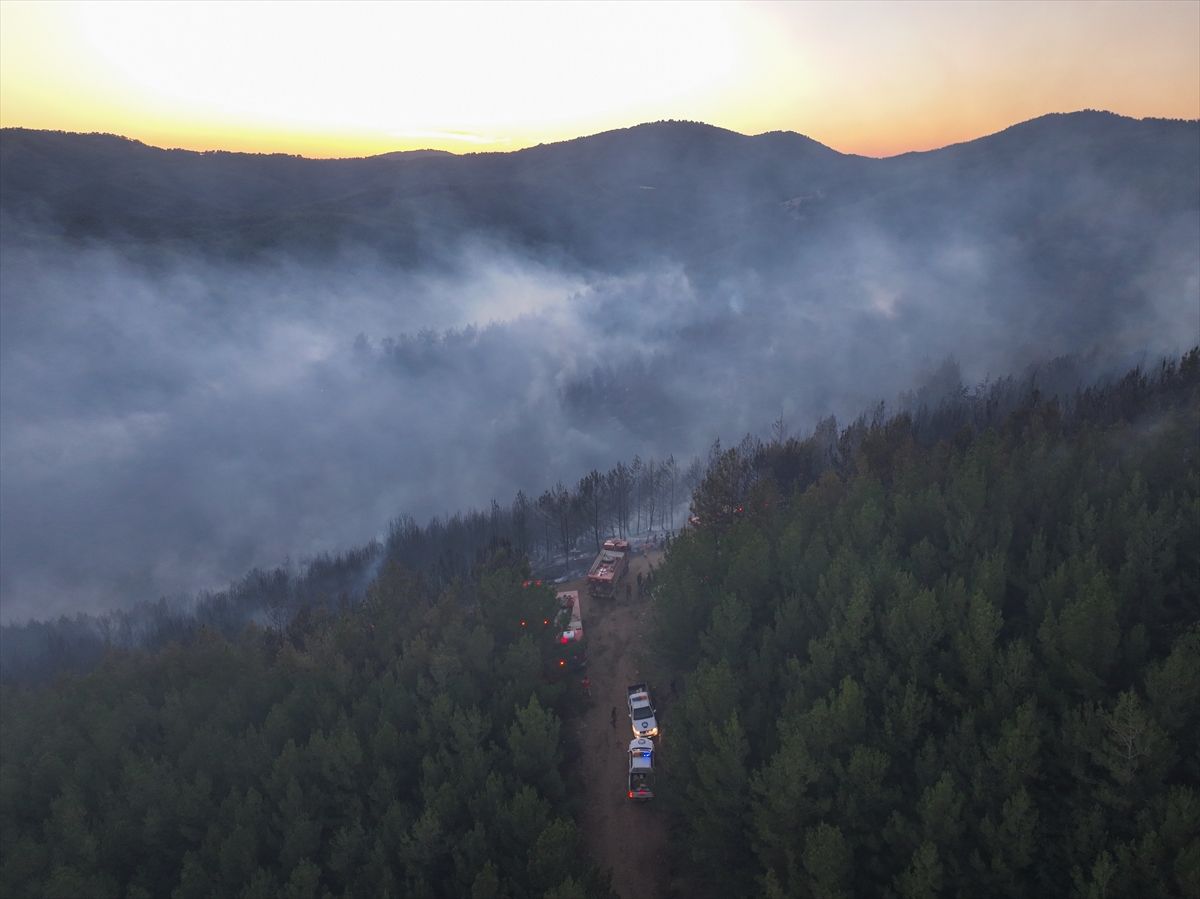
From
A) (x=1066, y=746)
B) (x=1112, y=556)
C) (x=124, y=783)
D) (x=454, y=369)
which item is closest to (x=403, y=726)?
(x=124, y=783)

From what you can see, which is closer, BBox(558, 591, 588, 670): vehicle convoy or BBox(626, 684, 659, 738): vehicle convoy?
BBox(626, 684, 659, 738): vehicle convoy

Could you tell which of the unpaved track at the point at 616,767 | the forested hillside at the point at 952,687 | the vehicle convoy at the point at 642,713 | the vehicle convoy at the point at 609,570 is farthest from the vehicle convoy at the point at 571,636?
the forested hillside at the point at 952,687

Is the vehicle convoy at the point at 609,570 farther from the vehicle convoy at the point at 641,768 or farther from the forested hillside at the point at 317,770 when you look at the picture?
the vehicle convoy at the point at 641,768

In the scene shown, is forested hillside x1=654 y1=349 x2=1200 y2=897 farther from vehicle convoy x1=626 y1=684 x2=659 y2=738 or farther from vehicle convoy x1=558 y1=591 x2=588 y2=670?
vehicle convoy x1=558 y1=591 x2=588 y2=670

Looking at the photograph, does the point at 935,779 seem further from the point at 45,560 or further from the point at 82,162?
the point at 82,162

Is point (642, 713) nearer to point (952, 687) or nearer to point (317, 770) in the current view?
point (952, 687)

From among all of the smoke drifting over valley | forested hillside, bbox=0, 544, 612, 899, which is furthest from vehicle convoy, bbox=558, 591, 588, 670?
the smoke drifting over valley
